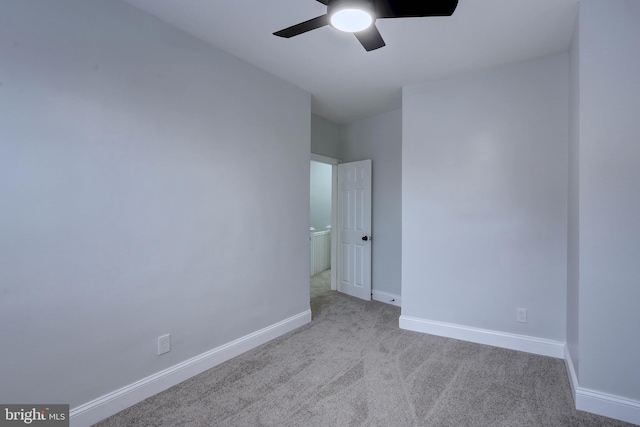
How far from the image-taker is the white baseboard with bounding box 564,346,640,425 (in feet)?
5.92

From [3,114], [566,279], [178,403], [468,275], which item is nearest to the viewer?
[3,114]

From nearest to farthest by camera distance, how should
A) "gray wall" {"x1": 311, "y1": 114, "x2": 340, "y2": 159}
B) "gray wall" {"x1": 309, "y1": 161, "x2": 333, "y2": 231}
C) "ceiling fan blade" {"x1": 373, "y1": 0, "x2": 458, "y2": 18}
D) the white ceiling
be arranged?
1. "ceiling fan blade" {"x1": 373, "y1": 0, "x2": 458, "y2": 18}
2. the white ceiling
3. "gray wall" {"x1": 311, "y1": 114, "x2": 340, "y2": 159}
4. "gray wall" {"x1": 309, "y1": 161, "x2": 333, "y2": 231}

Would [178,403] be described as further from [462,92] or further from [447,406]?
[462,92]

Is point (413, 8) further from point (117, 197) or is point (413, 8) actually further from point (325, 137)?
point (325, 137)

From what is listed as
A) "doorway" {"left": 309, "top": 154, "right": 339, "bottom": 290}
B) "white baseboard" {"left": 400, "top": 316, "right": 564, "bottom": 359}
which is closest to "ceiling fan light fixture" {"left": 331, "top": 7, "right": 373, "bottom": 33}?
"white baseboard" {"left": 400, "top": 316, "right": 564, "bottom": 359}

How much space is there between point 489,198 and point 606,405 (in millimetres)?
1684

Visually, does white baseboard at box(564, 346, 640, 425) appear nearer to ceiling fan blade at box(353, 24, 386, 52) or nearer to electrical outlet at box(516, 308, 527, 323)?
electrical outlet at box(516, 308, 527, 323)

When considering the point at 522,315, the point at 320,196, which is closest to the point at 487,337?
the point at 522,315

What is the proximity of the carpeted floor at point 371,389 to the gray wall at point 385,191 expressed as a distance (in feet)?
4.16

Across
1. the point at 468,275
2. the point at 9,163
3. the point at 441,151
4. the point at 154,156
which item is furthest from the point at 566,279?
the point at 9,163

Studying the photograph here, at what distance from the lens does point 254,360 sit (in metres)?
2.58

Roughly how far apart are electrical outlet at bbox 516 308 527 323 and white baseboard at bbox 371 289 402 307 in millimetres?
1498

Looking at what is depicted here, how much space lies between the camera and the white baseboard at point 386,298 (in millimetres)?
4055

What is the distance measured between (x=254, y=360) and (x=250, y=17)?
2.68m
